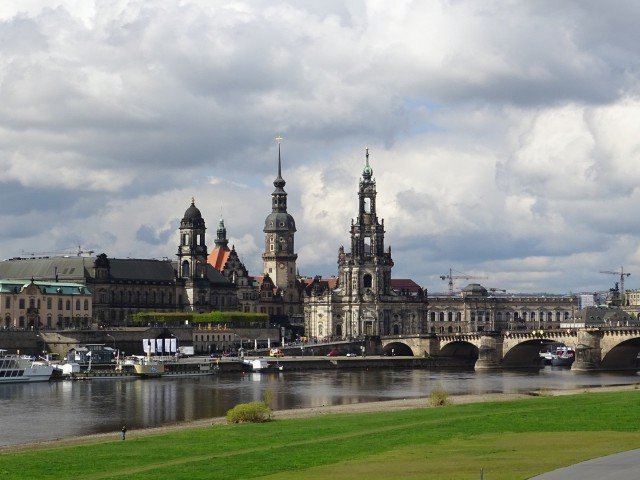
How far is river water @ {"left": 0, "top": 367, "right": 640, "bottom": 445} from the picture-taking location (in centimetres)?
7888

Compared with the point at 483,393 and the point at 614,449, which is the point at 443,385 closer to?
the point at 483,393

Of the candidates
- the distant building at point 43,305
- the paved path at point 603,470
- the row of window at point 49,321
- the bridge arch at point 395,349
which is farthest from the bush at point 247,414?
the bridge arch at point 395,349

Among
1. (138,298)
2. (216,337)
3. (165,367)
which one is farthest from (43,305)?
(165,367)

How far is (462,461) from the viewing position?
42.3 metres

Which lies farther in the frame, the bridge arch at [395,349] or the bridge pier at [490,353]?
the bridge arch at [395,349]

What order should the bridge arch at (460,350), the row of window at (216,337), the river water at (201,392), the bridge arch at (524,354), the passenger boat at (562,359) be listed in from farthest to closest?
the row of window at (216,337)
the bridge arch at (460,350)
the passenger boat at (562,359)
the bridge arch at (524,354)
the river water at (201,392)

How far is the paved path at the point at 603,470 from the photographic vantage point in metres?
35.4

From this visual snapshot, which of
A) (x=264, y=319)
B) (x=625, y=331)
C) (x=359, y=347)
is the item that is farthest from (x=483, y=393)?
(x=264, y=319)

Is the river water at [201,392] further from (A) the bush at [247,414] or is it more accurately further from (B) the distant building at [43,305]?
(B) the distant building at [43,305]

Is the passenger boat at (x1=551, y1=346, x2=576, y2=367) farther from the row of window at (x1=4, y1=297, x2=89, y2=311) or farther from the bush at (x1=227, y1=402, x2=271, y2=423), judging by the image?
the bush at (x1=227, y1=402, x2=271, y2=423)

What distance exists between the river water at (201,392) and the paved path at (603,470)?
36.2 m

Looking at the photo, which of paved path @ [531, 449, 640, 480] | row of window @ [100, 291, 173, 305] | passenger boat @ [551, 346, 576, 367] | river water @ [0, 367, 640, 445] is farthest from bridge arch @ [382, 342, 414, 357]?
paved path @ [531, 449, 640, 480]

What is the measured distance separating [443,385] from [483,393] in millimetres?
15265

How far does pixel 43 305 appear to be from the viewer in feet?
559
